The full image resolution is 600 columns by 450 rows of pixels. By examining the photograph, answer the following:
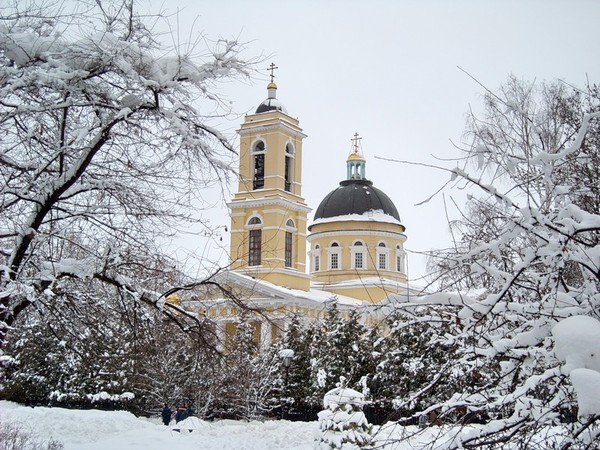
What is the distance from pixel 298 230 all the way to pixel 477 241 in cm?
3641

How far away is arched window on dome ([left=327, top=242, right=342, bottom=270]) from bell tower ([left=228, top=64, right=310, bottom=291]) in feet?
19.5

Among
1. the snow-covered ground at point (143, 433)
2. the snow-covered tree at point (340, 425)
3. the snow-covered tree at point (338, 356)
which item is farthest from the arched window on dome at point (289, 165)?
the snow-covered tree at point (340, 425)

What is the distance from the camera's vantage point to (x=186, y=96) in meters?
6.87

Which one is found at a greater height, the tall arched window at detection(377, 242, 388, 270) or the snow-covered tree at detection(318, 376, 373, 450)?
the tall arched window at detection(377, 242, 388, 270)

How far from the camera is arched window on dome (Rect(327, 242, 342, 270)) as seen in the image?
46.4 meters

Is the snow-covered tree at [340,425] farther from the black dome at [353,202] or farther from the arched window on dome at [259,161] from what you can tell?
the black dome at [353,202]

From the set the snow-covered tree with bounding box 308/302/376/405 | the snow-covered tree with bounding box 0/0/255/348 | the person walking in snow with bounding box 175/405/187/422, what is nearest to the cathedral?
the snow-covered tree with bounding box 308/302/376/405

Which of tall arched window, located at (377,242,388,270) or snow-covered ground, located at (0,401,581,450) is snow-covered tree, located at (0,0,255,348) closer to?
snow-covered ground, located at (0,401,581,450)

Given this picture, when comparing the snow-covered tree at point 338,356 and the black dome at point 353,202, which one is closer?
the snow-covered tree at point 338,356

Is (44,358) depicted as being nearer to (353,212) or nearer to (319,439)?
(319,439)

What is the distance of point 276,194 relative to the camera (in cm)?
3878

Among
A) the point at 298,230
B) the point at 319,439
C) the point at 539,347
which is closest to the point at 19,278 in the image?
the point at 539,347

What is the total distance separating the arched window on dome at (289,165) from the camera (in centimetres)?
4038

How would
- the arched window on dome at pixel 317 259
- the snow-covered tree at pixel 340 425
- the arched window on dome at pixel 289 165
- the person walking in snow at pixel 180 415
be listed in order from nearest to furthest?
the snow-covered tree at pixel 340 425
the person walking in snow at pixel 180 415
the arched window on dome at pixel 289 165
the arched window on dome at pixel 317 259
